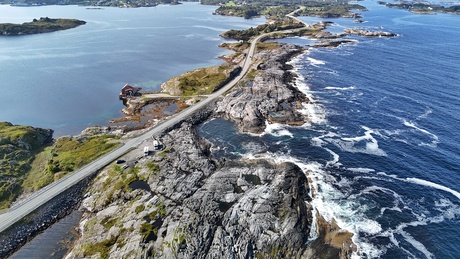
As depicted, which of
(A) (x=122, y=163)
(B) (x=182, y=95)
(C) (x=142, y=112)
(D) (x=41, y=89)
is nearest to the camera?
(A) (x=122, y=163)

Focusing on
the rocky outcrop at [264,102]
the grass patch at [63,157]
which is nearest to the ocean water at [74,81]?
the grass patch at [63,157]

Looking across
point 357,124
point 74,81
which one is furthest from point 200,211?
point 74,81

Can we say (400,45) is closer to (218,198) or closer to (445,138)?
(445,138)

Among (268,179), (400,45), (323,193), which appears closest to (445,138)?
(323,193)

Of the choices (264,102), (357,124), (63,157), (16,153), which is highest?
(264,102)

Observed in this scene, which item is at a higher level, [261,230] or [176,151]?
[176,151]

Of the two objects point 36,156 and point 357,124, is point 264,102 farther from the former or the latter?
point 36,156
